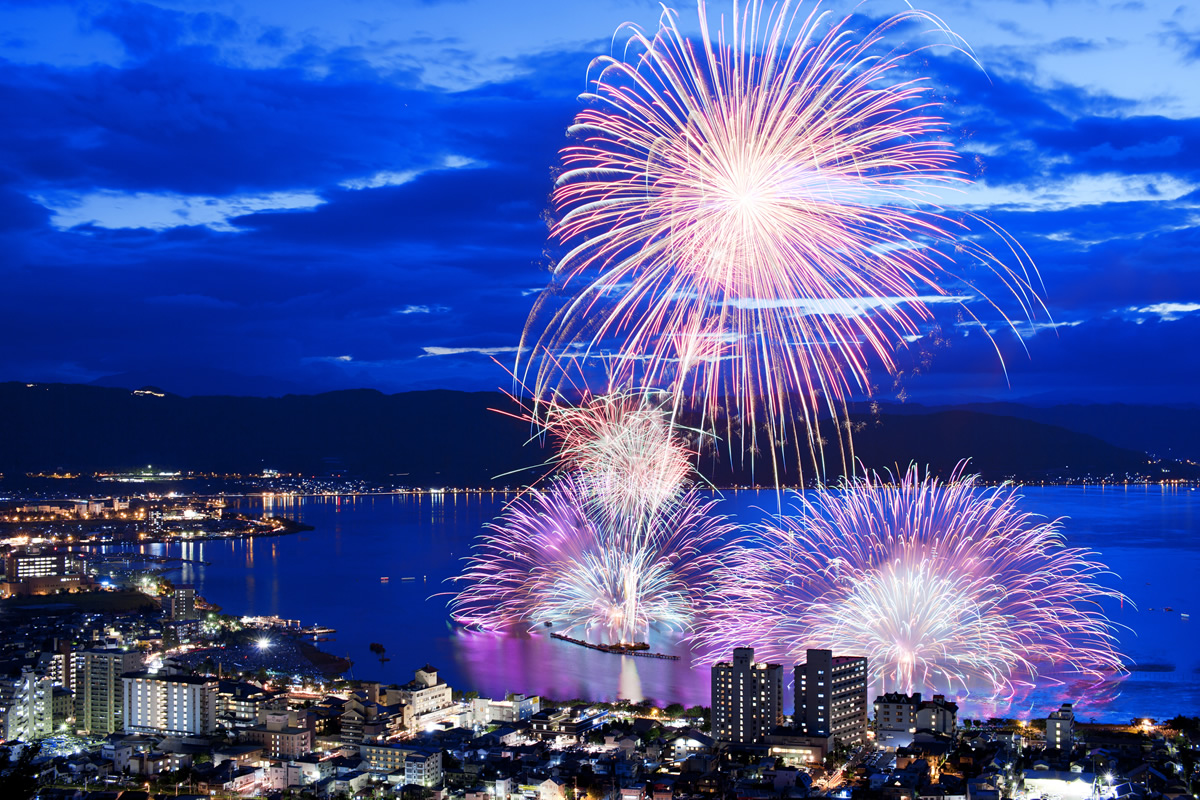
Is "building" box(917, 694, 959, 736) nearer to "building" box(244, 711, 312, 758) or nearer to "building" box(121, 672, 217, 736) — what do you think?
"building" box(244, 711, 312, 758)

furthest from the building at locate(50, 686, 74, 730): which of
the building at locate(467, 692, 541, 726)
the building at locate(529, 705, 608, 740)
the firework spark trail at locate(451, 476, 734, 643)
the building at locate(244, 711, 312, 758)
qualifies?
the firework spark trail at locate(451, 476, 734, 643)

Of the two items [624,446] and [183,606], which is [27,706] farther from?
[183,606]

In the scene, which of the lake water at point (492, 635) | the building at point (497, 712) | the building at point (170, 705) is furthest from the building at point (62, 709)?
the lake water at point (492, 635)

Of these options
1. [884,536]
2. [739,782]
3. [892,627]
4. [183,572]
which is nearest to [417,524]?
[183,572]

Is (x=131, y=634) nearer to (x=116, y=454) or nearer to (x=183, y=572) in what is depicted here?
(x=183, y=572)

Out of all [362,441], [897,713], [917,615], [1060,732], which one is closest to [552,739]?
[897,713]

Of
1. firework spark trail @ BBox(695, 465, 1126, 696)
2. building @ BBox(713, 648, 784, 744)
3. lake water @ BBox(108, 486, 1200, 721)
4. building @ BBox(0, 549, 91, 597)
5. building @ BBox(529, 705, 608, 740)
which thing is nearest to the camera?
building @ BBox(713, 648, 784, 744)
